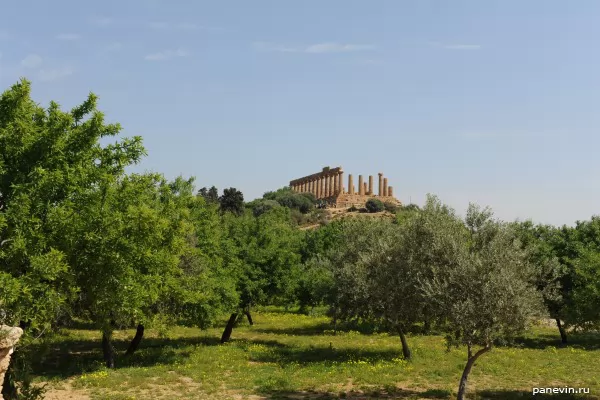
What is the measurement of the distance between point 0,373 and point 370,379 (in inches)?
744

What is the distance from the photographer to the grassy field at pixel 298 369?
24234 millimetres

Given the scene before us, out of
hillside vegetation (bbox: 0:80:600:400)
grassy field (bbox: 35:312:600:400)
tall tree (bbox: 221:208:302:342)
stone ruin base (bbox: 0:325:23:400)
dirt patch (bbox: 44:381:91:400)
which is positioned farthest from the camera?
tall tree (bbox: 221:208:302:342)

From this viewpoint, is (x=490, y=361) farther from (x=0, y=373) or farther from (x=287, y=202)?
(x=287, y=202)

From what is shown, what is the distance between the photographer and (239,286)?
3684 cm

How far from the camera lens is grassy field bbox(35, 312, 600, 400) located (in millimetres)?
24234

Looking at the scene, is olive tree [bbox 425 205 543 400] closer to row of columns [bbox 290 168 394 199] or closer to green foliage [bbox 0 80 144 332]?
green foliage [bbox 0 80 144 332]

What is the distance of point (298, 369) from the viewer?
1153 inches

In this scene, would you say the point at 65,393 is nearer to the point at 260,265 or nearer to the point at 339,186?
the point at 260,265

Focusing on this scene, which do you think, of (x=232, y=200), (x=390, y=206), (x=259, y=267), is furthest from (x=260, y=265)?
(x=390, y=206)

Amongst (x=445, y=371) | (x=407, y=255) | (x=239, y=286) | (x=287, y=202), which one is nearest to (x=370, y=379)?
(x=445, y=371)

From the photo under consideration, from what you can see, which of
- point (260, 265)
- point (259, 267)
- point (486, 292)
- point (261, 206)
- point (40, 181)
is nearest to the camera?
point (40, 181)

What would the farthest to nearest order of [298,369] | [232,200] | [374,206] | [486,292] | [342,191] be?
[342,191], [374,206], [232,200], [298,369], [486,292]

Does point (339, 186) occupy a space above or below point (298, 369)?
above

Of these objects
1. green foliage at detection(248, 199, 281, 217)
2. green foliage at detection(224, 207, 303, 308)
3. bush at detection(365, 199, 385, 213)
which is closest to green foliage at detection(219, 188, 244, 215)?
green foliage at detection(248, 199, 281, 217)
